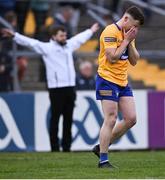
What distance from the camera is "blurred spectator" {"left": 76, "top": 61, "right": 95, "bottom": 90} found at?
17.6m

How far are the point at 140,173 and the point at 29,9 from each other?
32.4 feet

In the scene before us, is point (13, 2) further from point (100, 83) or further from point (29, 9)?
point (100, 83)

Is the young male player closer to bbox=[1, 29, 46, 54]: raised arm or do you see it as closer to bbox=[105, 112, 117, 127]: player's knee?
bbox=[105, 112, 117, 127]: player's knee

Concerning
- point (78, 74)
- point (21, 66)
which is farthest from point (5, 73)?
point (78, 74)

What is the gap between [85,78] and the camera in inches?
696

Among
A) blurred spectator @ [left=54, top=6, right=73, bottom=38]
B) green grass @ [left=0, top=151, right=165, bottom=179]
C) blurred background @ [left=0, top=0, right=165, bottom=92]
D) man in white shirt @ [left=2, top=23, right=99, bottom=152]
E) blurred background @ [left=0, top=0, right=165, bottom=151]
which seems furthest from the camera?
blurred spectator @ [left=54, top=6, right=73, bottom=38]

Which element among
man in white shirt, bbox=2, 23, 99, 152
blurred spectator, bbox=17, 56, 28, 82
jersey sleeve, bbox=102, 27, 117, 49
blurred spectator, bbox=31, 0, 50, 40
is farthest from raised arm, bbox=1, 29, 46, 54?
blurred spectator, bbox=31, 0, 50, 40

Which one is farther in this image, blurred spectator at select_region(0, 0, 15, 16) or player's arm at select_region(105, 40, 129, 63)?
blurred spectator at select_region(0, 0, 15, 16)

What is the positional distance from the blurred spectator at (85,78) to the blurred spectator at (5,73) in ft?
4.65

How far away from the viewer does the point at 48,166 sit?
38.3 ft

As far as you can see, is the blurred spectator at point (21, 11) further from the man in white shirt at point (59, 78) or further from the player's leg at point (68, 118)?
the player's leg at point (68, 118)

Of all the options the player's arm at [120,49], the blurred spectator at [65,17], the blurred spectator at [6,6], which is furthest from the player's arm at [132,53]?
the blurred spectator at [6,6]

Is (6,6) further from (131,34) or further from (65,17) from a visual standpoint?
(131,34)

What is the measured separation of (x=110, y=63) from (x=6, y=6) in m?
8.77
